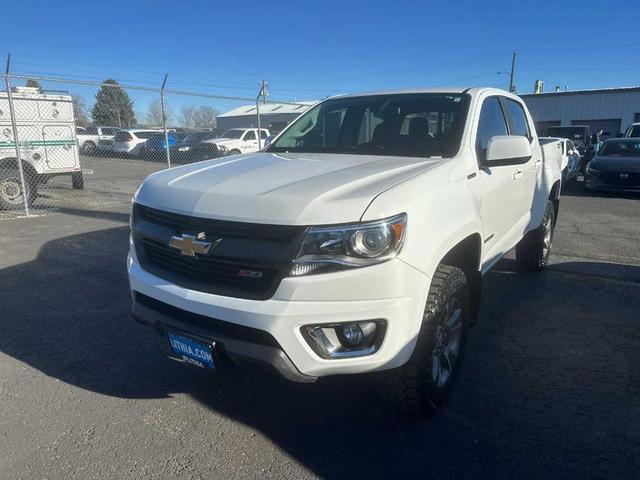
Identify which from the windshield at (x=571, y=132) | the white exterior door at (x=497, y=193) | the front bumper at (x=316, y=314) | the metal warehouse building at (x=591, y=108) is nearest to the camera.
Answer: the front bumper at (x=316, y=314)

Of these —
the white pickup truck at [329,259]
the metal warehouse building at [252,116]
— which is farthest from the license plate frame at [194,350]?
the metal warehouse building at [252,116]

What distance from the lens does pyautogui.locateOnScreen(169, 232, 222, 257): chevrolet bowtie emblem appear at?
244cm

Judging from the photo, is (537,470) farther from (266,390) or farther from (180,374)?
(180,374)

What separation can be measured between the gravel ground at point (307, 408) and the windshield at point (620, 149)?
33.3 ft

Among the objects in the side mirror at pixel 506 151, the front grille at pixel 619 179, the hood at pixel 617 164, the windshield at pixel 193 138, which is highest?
the side mirror at pixel 506 151

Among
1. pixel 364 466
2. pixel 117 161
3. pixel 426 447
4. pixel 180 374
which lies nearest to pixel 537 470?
pixel 426 447

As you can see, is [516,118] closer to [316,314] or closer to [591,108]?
[316,314]

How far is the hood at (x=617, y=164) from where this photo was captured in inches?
488

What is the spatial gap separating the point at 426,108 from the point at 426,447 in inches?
93.0

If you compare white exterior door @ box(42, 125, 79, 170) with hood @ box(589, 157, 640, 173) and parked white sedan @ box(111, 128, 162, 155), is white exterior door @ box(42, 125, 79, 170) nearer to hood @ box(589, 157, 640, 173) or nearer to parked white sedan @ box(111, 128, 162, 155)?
hood @ box(589, 157, 640, 173)

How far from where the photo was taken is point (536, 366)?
3.52m

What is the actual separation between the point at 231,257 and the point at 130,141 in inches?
958

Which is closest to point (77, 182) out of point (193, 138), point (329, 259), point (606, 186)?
point (193, 138)

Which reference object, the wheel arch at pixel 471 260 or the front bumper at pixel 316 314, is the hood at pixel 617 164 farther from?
the front bumper at pixel 316 314
